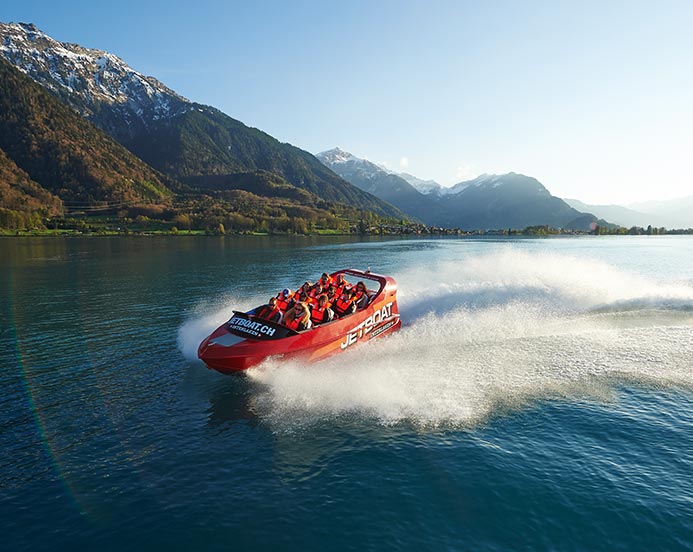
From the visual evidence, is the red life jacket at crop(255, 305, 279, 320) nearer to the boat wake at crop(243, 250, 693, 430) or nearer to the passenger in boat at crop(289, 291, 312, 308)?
the passenger in boat at crop(289, 291, 312, 308)

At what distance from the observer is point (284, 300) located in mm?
16734

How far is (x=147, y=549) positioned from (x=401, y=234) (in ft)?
633

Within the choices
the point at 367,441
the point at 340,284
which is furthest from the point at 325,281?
the point at 367,441

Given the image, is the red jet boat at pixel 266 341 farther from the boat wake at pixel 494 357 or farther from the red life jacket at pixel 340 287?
the red life jacket at pixel 340 287

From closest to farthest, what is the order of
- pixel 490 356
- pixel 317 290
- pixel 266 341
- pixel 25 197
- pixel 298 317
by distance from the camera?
pixel 266 341 → pixel 298 317 → pixel 490 356 → pixel 317 290 → pixel 25 197

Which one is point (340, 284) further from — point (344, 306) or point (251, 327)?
point (251, 327)

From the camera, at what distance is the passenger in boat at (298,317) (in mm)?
15406

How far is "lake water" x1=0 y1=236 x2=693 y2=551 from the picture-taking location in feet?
26.4

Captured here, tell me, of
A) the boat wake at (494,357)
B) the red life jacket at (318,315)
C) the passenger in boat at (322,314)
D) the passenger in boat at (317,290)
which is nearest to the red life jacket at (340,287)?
the passenger in boat at (317,290)

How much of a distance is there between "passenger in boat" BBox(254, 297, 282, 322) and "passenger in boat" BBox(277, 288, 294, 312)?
0.28 m

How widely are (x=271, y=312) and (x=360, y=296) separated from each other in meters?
5.20

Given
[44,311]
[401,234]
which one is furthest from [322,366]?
[401,234]

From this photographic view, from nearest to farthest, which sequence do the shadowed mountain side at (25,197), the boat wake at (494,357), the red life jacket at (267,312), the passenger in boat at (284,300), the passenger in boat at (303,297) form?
the boat wake at (494,357)
the red life jacket at (267,312)
the passenger in boat at (284,300)
the passenger in boat at (303,297)
the shadowed mountain side at (25,197)

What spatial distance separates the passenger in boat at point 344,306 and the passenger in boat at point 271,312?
2975 mm
